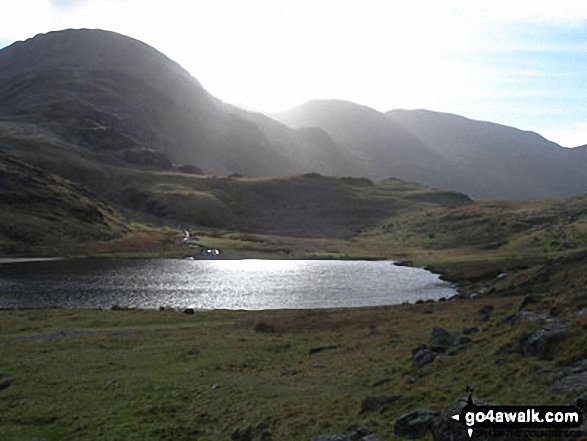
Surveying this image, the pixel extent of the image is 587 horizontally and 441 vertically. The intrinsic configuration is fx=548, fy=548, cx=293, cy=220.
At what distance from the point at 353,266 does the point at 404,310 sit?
90.2 m

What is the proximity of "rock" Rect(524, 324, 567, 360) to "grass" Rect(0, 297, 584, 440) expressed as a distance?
0.60 m

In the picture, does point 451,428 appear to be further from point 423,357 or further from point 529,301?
point 529,301

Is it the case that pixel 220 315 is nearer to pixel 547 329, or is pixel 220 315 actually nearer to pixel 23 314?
pixel 23 314

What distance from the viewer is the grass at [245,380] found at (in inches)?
886

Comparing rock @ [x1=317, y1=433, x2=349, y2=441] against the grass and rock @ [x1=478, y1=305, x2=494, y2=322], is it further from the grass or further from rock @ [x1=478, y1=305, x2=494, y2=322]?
rock @ [x1=478, y1=305, x2=494, y2=322]

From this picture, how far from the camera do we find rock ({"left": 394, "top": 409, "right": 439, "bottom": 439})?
18375mm

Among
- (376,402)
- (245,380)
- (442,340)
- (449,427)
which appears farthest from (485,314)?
(449,427)

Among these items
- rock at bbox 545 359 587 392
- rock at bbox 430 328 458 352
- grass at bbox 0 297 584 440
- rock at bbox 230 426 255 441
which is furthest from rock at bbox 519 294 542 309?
rock at bbox 230 426 255 441

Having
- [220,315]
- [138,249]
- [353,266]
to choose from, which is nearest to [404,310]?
[220,315]

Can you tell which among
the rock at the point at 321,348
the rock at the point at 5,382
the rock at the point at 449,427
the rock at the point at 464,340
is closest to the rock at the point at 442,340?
the rock at the point at 464,340

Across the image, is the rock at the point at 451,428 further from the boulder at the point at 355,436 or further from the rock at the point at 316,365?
the rock at the point at 316,365

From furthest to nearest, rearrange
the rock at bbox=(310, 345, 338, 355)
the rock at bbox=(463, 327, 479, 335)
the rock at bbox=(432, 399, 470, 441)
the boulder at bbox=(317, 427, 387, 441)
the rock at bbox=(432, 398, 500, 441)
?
the rock at bbox=(310, 345, 338, 355), the rock at bbox=(463, 327, 479, 335), the boulder at bbox=(317, 427, 387, 441), the rock at bbox=(432, 399, 470, 441), the rock at bbox=(432, 398, 500, 441)

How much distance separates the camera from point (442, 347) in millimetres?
29703

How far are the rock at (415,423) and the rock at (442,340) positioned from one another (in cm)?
1064
